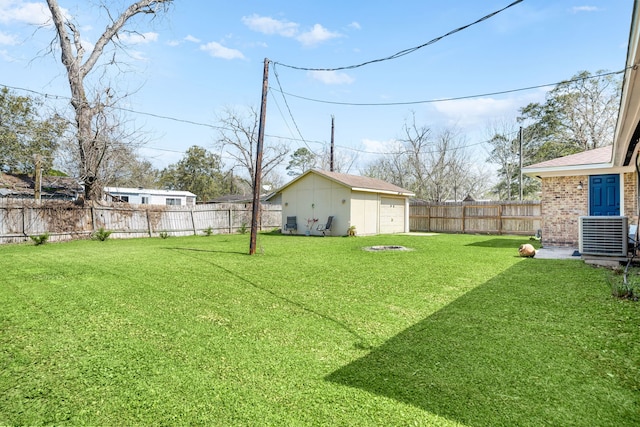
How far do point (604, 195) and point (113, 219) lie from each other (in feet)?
52.4

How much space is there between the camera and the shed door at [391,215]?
16.1 m

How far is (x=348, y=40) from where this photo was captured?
10000 mm

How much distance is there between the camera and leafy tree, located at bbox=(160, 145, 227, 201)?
35.6m

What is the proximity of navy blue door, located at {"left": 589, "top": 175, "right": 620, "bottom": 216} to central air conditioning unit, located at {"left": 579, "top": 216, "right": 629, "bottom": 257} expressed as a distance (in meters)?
3.22

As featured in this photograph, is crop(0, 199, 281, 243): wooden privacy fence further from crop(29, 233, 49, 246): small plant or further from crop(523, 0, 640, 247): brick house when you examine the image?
crop(523, 0, 640, 247): brick house

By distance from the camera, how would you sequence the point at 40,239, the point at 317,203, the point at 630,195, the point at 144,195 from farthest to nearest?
the point at 144,195
the point at 317,203
the point at 40,239
the point at 630,195

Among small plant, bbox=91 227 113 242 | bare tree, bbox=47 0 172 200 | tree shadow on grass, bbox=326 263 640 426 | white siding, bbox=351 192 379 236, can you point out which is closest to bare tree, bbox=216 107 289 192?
bare tree, bbox=47 0 172 200

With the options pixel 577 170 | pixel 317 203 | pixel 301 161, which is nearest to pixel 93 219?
pixel 317 203

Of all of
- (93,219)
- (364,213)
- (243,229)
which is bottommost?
(243,229)

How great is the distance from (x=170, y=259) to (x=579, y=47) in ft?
37.2

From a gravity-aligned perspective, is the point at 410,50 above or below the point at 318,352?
above

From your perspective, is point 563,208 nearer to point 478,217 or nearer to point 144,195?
point 478,217

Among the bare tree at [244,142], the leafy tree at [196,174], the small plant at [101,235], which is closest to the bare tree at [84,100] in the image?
the small plant at [101,235]

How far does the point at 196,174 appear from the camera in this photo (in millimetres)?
35906
